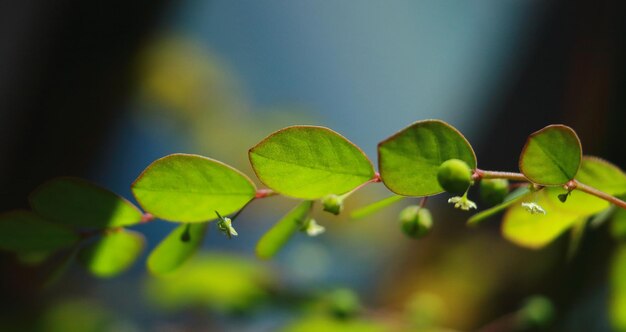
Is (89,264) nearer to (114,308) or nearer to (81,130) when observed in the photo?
(114,308)

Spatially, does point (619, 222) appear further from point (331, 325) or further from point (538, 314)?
point (331, 325)

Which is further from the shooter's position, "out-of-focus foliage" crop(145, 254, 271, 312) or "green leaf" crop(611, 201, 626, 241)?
"out-of-focus foliage" crop(145, 254, 271, 312)

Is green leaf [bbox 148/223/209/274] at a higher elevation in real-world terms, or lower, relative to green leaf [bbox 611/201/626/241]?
lower

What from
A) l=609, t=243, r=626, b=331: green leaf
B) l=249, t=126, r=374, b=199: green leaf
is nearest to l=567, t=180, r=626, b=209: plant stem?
l=249, t=126, r=374, b=199: green leaf

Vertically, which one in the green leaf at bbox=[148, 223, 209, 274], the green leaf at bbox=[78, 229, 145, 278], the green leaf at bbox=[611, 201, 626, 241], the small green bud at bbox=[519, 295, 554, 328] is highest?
the green leaf at bbox=[611, 201, 626, 241]

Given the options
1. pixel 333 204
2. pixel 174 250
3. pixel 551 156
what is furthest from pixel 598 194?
pixel 174 250

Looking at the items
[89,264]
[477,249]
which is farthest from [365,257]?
[89,264]

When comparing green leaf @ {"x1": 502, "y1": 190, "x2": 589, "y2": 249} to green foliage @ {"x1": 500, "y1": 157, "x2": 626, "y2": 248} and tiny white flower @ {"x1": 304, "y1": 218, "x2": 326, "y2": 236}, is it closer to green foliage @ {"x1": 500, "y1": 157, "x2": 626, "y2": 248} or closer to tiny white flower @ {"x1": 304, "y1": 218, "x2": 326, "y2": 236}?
green foliage @ {"x1": 500, "y1": 157, "x2": 626, "y2": 248}
